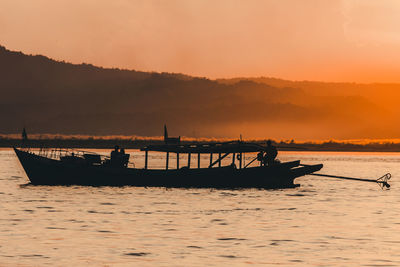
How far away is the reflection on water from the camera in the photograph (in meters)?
23.4

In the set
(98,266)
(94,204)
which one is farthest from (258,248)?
(94,204)

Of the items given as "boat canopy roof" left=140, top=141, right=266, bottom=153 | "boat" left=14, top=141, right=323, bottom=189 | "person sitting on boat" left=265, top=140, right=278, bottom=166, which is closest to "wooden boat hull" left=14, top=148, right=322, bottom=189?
"boat" left=14, top=141, right=323, bottom=189

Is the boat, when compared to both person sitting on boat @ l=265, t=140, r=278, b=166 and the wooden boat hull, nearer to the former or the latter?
the wooden boat hull

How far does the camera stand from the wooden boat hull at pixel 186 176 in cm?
5100

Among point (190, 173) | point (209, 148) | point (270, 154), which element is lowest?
point (190, 173)

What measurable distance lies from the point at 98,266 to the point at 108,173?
3027 cm

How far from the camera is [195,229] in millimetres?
30859

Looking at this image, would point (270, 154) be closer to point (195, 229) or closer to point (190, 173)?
point (190, 173)

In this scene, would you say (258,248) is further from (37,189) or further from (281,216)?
(37,189)

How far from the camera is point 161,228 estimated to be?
31109mm

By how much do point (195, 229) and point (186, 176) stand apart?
20.3 metres

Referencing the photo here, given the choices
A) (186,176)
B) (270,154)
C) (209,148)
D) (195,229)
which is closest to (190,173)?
(186,176)

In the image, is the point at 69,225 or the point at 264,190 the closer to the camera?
the point at 69,225

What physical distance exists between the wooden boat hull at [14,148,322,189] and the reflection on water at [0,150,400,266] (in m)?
0.75
